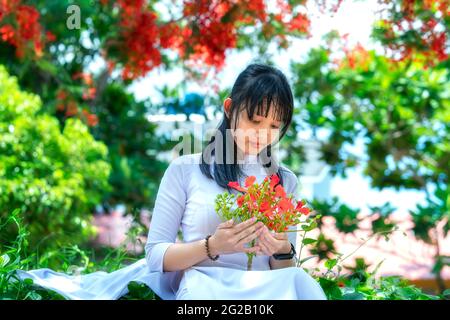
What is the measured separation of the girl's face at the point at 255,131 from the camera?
2082 mm

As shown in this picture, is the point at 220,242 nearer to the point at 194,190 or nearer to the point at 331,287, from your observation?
the point at 194,190

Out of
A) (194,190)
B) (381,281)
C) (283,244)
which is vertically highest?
(194,190)

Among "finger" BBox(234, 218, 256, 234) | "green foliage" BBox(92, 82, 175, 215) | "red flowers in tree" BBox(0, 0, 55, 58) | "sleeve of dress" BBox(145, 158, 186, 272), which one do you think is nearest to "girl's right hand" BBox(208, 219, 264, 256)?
"finger" BBox(234, 218, 256, 234)

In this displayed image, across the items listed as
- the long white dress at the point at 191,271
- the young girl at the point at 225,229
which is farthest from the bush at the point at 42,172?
the young girl at the point at 225,229

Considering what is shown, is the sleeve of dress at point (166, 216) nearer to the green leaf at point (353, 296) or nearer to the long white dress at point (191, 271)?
the long white dress at point (191, 271)

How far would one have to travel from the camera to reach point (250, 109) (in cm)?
207

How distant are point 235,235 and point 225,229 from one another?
0.03 meters

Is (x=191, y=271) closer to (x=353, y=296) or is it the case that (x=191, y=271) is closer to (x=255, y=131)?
(x=255, y=131)

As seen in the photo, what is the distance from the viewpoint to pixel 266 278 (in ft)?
6.06

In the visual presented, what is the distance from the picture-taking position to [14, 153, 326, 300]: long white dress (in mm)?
1846

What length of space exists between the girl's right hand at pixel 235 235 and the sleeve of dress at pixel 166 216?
210 mm

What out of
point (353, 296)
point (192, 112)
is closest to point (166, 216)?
point (353, 296)
